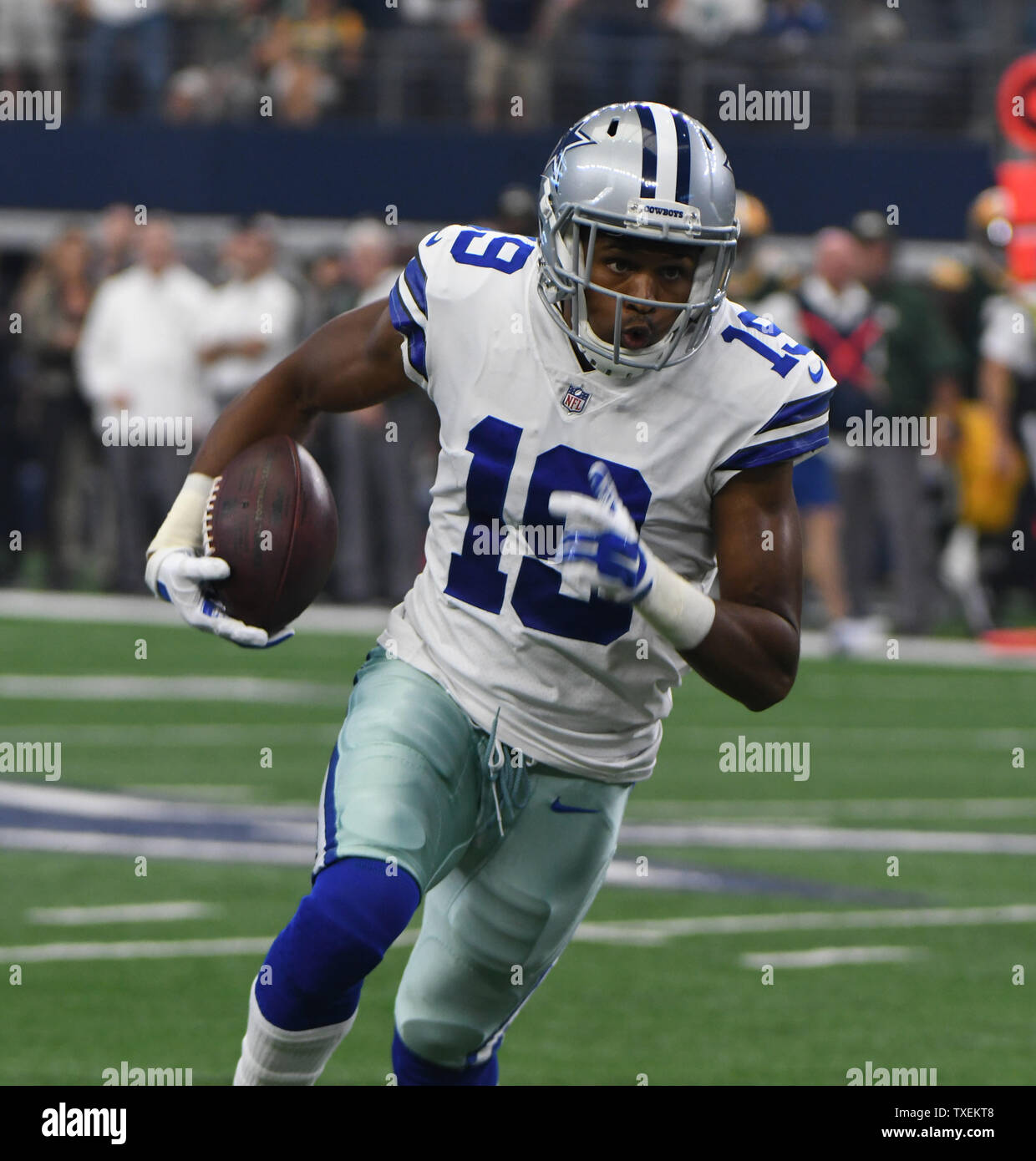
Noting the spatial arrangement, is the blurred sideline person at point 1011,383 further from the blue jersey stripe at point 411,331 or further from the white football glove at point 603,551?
the white football glove at point 603,551

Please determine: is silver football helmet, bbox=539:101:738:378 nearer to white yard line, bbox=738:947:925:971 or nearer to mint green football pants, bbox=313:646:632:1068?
mint green football pants, bbox=313:646:632:1068

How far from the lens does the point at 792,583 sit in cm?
396

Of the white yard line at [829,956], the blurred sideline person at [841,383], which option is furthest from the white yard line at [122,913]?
the blurred sideline person at [841,383]

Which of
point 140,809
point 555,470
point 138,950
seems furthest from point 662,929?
point 555,470

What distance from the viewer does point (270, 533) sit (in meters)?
4.30

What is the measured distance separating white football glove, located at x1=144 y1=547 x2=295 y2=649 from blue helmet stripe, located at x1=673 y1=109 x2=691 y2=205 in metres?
1.01

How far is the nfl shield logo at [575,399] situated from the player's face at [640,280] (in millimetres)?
124

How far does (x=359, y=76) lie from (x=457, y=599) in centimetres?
1426

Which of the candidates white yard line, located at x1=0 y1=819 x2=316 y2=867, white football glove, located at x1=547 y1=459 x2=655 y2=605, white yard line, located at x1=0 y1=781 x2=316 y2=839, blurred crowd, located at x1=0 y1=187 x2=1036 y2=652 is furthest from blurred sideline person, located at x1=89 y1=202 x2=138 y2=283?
white football glove, located at x1=547 y1=459 x2=655 y2=605

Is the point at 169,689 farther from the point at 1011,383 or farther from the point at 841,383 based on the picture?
the point at 1011,383

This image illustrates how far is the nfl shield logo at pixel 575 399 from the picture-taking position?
13.5 feet

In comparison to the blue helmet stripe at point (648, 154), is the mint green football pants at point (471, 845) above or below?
below

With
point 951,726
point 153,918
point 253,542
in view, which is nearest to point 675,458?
point 253,542

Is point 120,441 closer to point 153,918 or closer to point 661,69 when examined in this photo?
point 661,69
